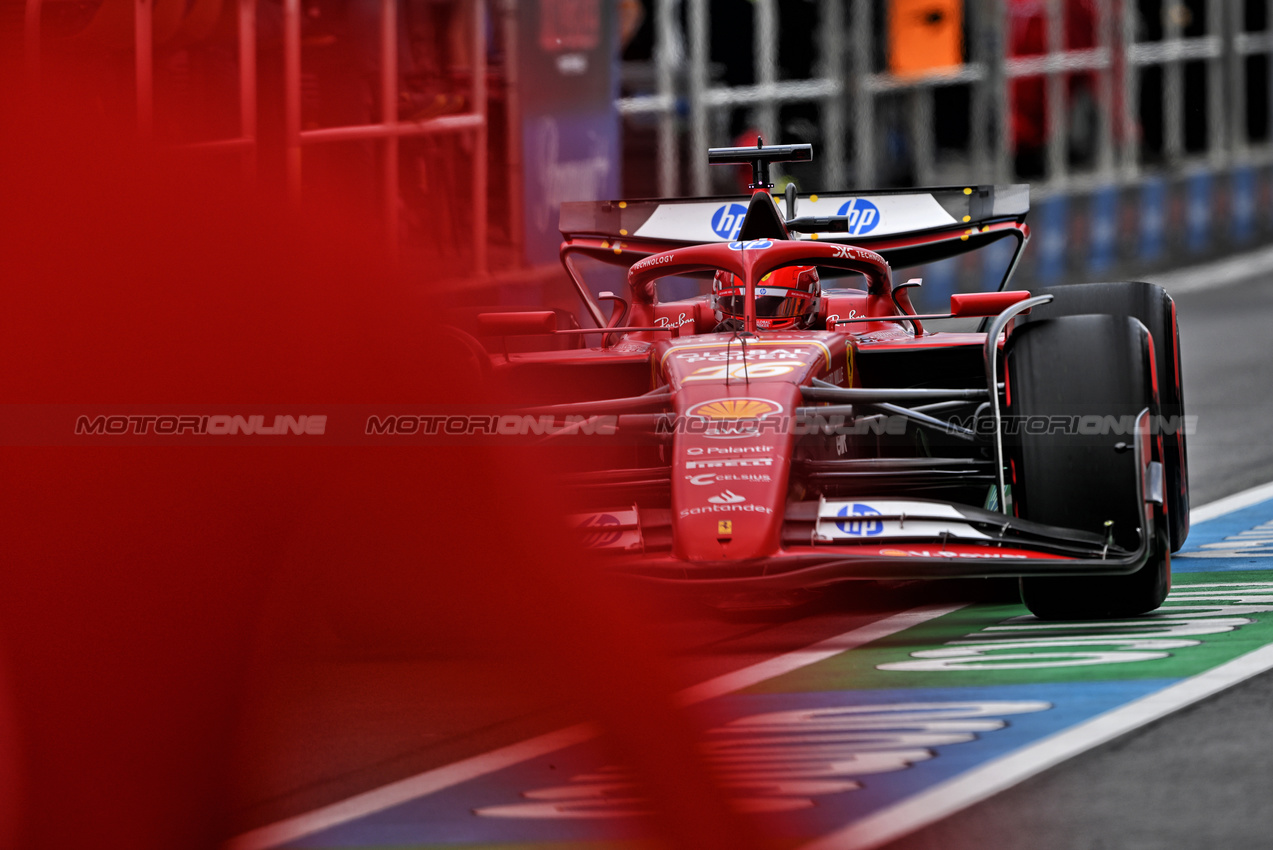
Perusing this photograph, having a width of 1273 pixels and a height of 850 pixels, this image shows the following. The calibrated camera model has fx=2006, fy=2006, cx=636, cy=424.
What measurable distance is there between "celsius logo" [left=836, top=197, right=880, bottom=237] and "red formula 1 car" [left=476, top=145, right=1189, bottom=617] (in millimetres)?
950

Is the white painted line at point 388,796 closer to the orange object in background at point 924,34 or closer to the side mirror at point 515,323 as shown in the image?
the side mirror at point 515,323

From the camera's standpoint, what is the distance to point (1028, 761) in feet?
13.7

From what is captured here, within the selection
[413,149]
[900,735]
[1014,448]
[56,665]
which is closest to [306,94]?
[413,149]

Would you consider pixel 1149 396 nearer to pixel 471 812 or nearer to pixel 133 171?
pixel 471 812

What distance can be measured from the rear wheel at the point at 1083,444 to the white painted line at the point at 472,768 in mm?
599

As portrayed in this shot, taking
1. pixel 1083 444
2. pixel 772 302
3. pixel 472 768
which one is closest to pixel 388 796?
pixel 472 768

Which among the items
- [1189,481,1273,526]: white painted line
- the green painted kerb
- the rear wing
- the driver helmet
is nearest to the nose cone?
the green painted kerb

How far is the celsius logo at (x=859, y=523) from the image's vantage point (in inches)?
215

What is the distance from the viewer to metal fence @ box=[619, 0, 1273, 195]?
19.9m

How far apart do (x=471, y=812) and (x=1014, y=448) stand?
2371mm

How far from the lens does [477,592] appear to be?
8.02 feet

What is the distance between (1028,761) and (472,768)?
1173 millimetres

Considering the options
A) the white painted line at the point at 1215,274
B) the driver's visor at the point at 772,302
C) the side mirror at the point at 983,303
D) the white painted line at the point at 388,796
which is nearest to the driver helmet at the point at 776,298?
the driver's visor at the point at 772,302

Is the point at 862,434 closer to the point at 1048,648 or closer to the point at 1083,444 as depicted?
the point at 1083,444
